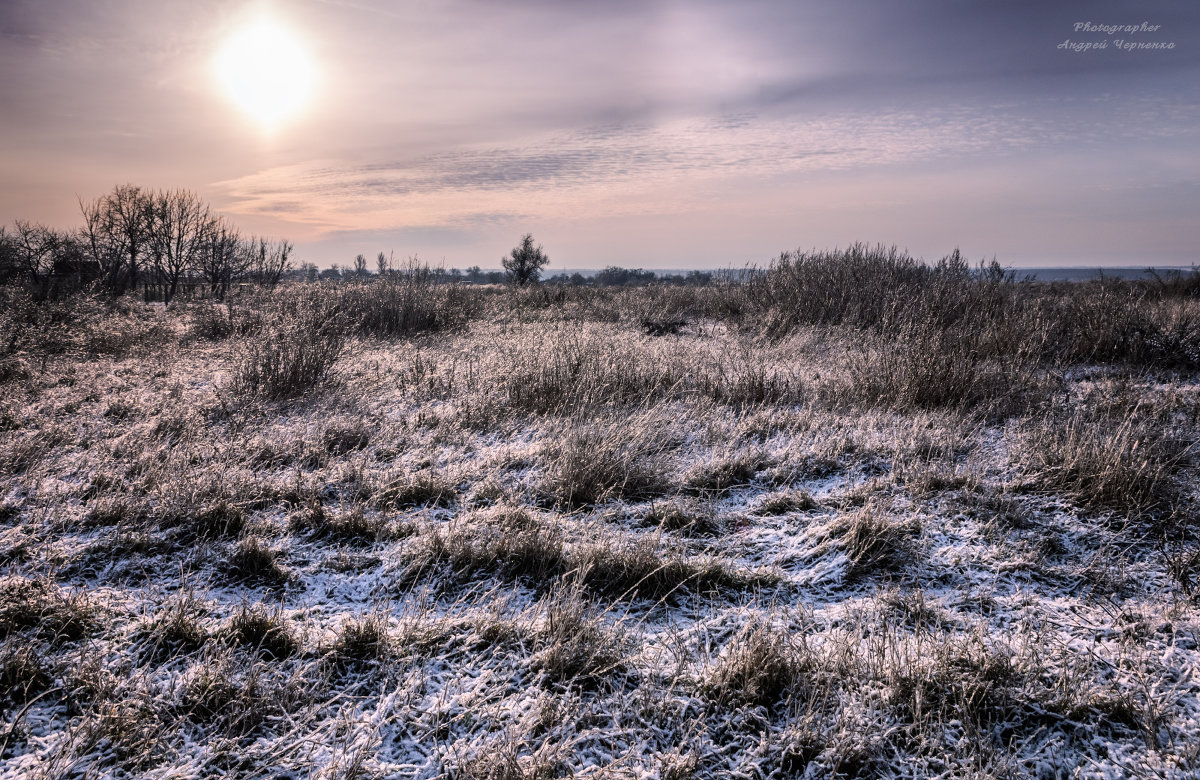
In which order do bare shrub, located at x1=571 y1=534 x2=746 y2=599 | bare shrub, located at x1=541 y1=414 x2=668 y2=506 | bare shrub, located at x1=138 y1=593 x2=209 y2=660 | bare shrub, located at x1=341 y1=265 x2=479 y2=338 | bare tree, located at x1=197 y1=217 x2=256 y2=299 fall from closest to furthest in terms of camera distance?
bare shrub, located at x1=138 y1=593 x2=209 y2=660 → bare shrub, located at x1=571 y1=534 x2=746 y2=599 → bare shrub, located at x1=541 y1=414 x2=668 y2=506 → bare shrub, located at x1=341 y1=265 x2=479 y2=338 → bare tree, located at x1=197 y1=217 x2=256 y2=299

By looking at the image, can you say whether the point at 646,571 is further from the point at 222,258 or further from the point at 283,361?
the point at 222,258

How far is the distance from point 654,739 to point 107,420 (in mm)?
6236

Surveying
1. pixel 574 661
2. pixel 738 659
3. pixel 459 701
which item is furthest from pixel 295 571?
pixel 738 659

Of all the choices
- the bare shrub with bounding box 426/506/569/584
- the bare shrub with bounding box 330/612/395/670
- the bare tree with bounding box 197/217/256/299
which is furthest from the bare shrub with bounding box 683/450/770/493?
the bare tree with bounding box 197/217/256/299

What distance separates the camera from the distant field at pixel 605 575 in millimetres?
2020

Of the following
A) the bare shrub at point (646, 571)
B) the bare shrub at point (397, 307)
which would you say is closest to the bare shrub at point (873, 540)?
the bare shrub at point (646, 571)

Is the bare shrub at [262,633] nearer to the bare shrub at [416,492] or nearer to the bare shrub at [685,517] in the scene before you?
the bare shrub at [416,492]

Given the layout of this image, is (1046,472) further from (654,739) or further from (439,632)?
(439,632)

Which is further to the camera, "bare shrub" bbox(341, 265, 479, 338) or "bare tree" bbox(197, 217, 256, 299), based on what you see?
"bare tree" bbox(197, 217, 256, 299)

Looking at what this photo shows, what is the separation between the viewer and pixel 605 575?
9.96 feet

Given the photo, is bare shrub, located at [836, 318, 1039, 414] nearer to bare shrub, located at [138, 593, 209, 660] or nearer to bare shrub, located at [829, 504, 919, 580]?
bare shrub, located at [829, 504, 919, 580]

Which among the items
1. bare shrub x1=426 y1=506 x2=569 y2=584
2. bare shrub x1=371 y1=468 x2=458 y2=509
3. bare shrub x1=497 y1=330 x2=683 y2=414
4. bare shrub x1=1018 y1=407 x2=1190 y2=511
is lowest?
bare shrub x1=426 y1=506 x2=569 y2=584

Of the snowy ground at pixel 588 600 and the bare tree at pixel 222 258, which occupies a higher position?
the bare tree at pixel 222 258

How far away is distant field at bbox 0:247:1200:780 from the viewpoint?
6.63ft
